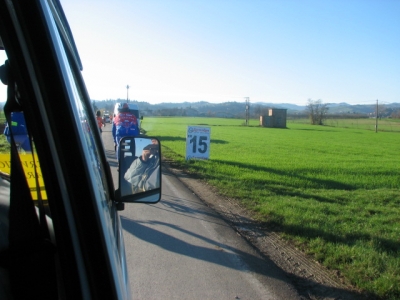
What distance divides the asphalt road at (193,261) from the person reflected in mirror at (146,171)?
1823 mm

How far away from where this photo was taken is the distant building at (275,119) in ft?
269

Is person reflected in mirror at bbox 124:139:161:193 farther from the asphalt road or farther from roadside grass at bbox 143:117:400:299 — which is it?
roadside grass at bbox 143:117:400:299

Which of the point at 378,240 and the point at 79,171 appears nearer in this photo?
the point at 79,171

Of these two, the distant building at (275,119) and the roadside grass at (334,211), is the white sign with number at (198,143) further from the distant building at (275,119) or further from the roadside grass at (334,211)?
the distant building at (275,119)

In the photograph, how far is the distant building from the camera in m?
81.8

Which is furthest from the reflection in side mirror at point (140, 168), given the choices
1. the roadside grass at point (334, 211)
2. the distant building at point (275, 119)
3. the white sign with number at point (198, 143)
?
the distant building at point (275, 119)

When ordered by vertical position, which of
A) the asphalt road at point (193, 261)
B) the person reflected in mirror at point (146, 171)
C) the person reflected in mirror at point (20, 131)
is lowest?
the asphalt road at point (193, 261)

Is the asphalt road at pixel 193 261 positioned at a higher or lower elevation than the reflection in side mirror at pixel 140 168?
lower

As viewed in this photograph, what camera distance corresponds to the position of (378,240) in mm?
5832

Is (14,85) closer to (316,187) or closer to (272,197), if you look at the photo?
(272,197)

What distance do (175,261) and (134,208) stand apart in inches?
111

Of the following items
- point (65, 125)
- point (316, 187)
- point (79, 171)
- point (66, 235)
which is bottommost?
point (316, 187)

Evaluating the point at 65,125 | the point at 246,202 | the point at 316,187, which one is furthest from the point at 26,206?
the point at 316,187

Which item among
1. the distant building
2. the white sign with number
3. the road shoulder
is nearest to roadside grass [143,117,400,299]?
the road shoulder
